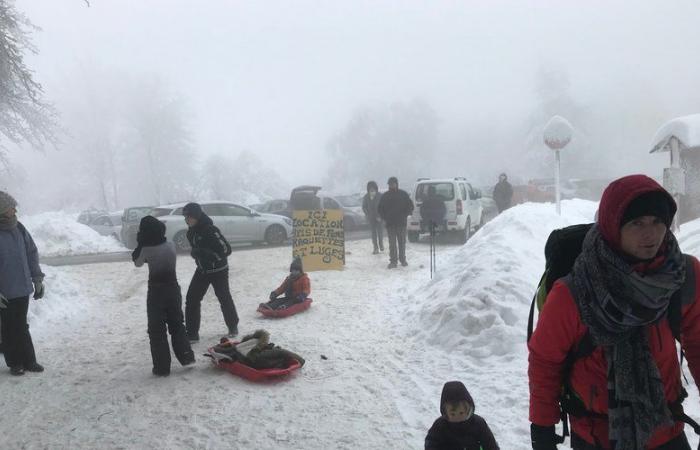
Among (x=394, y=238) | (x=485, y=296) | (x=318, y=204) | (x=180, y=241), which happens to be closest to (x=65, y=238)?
(x=180, y=241)

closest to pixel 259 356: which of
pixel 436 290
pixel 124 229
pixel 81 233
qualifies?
pixel 436 290

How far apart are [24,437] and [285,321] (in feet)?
13.7

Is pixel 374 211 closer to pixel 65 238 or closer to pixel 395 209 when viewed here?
pixel 395 209

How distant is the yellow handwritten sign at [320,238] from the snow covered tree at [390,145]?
196ft

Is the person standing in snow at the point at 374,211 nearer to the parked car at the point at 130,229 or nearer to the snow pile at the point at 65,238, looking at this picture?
the parked car at the point at 130,229

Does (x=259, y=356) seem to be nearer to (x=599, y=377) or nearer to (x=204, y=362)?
(x=204, y=362)

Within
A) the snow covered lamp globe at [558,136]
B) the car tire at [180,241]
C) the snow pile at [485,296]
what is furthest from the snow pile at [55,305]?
the snow covered lamp globe at [558,136]

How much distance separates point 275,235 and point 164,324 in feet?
42.2

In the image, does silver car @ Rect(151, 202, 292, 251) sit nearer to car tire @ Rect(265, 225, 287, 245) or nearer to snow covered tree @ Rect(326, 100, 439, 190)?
car tire @ Rect(265, 225, 287, 245)

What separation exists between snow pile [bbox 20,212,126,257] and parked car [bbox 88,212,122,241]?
1.03m

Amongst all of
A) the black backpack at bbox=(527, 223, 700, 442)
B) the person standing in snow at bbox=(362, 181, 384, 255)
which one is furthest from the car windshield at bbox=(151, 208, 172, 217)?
the black backpack at bbox=(527, 223, 700, 442)

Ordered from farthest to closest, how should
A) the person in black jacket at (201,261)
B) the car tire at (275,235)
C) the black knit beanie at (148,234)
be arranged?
the car tire at (275,235), the person in black jacket at (201,261), the black knit beanie at (148,234)

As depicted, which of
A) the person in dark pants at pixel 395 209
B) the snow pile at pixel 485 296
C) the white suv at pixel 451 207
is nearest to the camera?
the snow pile at pixel 485 296

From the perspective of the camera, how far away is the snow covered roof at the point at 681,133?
9.28 metres
